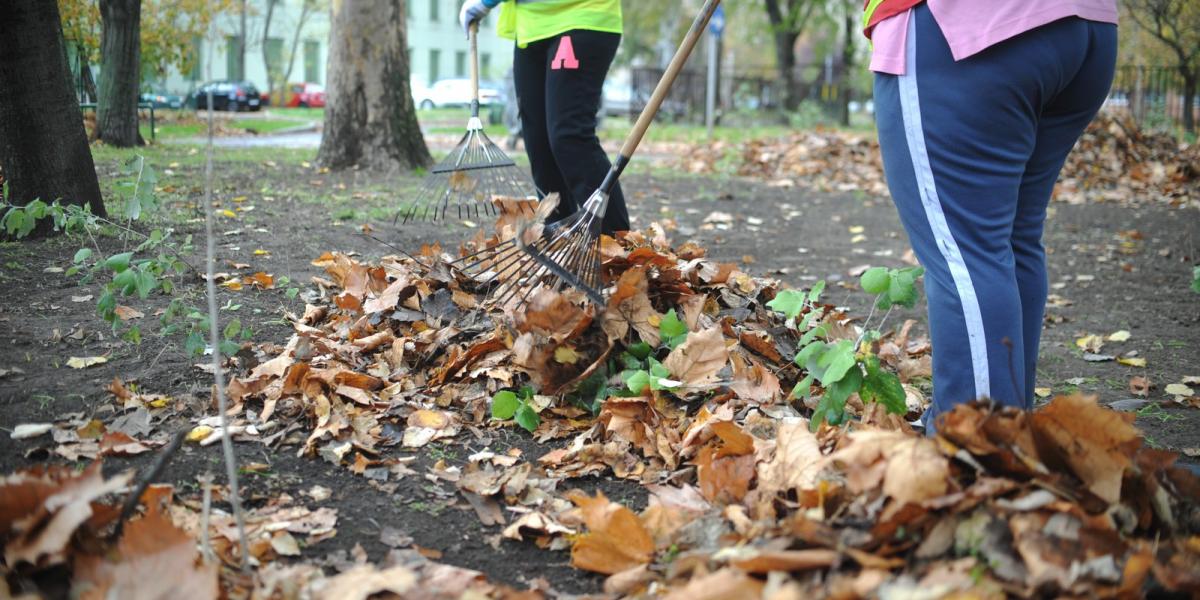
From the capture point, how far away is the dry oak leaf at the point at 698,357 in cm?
253

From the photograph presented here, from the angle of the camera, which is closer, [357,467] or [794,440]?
[794,440]

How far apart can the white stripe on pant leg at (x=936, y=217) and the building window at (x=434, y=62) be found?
45124 mm

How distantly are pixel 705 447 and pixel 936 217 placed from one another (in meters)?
0.74

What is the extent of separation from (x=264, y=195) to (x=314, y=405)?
3888mm

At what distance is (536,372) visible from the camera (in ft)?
8.57

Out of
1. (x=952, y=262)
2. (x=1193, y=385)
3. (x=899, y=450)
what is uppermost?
(x=952, y=262)

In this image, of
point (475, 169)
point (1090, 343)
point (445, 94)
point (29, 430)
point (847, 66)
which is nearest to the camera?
point (29, 430)

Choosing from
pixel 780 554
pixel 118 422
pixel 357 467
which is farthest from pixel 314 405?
pixel 780 554

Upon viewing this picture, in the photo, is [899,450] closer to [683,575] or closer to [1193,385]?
[683,575]

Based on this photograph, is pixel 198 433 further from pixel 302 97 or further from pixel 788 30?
pixel 302 97

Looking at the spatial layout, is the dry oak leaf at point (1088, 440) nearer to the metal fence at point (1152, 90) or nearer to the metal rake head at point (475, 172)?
the metal rake head at point (475, 172)

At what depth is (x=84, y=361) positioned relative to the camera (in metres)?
2.57

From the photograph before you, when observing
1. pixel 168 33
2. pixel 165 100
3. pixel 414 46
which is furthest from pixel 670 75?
pixel 414 46

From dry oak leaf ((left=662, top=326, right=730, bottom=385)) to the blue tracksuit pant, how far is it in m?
0.67
